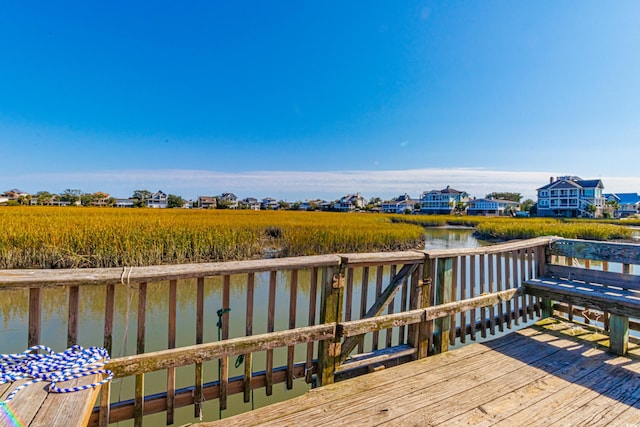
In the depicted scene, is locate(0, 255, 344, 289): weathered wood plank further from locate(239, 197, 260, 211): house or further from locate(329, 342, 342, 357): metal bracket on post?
locate(239, 197, 260, 211): house

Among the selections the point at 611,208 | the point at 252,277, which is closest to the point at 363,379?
the point at 252,277

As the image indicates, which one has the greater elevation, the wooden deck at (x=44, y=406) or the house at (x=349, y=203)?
the house at (x=349, y=203)

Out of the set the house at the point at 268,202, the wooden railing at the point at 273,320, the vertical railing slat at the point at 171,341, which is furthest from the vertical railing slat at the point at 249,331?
the house at the point at 268,202

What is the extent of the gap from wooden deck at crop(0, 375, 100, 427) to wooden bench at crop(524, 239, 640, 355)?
3956 millimetres

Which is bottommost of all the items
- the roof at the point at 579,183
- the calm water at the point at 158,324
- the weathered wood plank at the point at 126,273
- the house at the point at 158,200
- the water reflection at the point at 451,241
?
the calm water at the point at 158,324

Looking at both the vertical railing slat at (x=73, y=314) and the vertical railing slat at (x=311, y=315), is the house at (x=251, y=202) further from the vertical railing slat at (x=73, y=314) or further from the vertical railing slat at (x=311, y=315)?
the vertical railing slat at (x=73, y=314)

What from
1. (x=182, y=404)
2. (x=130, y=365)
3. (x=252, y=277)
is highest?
(x=252, y=277)

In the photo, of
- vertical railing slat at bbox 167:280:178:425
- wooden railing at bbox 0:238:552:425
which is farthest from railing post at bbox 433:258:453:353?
vertical railing slat at bbox 167:280:178:425

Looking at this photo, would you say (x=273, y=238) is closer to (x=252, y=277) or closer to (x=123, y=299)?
(x=123, y=299)

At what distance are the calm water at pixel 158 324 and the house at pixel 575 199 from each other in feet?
183

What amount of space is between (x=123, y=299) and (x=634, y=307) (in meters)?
7.89

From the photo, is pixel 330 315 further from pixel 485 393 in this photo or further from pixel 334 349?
pixel 485 393

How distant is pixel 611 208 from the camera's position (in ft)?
165

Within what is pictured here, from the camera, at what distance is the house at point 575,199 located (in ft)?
159
